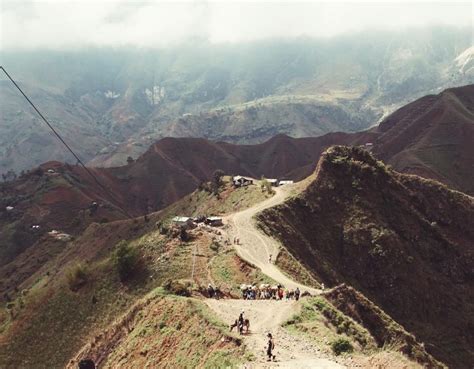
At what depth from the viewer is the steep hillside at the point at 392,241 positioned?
2603 inches

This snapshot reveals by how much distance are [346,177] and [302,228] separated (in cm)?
1388

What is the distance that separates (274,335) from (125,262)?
30686mm

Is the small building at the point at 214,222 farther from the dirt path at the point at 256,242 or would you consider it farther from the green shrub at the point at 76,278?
the green shrub at the point at 76,278

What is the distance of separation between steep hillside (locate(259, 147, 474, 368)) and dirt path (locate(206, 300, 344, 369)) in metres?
21.8

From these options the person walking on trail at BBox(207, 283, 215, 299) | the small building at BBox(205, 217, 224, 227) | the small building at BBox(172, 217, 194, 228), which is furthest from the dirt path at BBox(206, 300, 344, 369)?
the small building at BBox(205, 217, 224, 227)

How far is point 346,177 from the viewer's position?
273 feet

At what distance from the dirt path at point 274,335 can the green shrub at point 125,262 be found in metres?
19.9

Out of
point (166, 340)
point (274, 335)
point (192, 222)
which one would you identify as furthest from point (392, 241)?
point (166, 340)

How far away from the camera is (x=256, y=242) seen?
65938 mm

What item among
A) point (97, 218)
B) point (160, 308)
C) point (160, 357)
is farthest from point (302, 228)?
point (97, 218)

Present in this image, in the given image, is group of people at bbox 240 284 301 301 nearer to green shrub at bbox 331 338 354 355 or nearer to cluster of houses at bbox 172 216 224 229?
green shrub at bbox 331 338 354 355

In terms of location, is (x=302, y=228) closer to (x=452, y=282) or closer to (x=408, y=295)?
(x=408, y=295)

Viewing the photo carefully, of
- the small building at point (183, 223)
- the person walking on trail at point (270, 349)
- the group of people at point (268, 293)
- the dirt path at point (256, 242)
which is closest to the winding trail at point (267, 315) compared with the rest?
the dirt path at point (256, 242)

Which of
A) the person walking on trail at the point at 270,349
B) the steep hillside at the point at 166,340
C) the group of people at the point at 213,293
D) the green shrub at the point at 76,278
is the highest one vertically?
the person walking on trail at the point at 270,349
